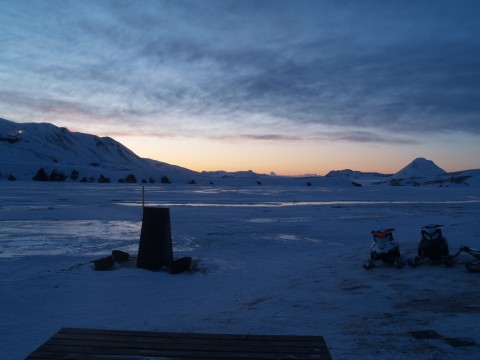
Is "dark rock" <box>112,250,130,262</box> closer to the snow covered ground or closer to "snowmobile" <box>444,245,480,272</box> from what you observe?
the snow covered ground

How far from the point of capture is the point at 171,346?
15.1ft

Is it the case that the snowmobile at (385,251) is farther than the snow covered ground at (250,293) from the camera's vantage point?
Yes

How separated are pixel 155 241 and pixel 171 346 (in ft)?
21.7

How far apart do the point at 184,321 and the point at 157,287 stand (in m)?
2.45

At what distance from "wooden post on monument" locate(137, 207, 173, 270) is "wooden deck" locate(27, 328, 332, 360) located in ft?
19.8

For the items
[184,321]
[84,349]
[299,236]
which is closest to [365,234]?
[299,236]

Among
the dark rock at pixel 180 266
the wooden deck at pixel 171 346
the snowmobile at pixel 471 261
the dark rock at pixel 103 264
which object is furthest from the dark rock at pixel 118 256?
the snowmobile at pixel 471 261

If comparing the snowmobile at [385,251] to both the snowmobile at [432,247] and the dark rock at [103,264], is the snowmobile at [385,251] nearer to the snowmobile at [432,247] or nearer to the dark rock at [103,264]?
the snowmobile at [432,247]

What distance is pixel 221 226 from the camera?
18969 millimetres

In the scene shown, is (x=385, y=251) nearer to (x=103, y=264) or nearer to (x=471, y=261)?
(x=471, y=261)

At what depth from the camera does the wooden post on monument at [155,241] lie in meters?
11.0

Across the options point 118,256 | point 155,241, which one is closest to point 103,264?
point 118,256

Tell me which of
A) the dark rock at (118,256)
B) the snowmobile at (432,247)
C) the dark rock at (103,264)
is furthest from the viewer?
the dark rock at (118,256)

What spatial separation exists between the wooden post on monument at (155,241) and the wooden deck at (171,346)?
6032 millimetres
